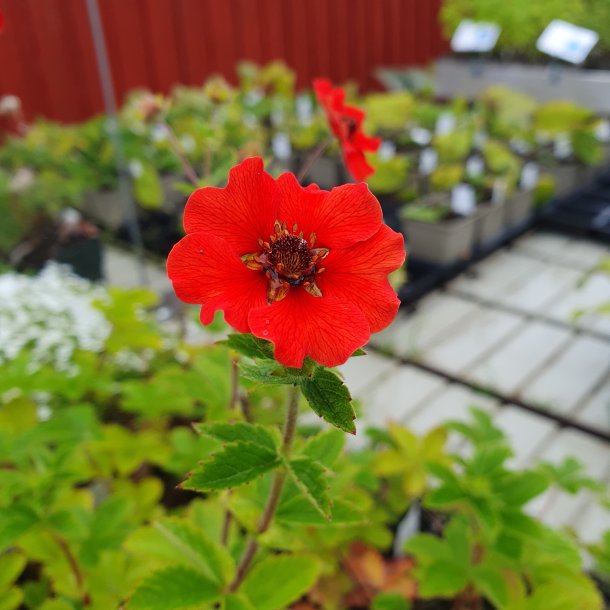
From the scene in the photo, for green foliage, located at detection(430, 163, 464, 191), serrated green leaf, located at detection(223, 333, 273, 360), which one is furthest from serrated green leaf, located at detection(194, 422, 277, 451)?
green foliage, located at detection(430, 163, 464, 191)

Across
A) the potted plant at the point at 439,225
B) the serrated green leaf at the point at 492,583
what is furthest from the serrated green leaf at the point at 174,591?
the potted plant at the point at 439,225

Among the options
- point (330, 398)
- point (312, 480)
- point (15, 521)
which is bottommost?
point (15, 521)

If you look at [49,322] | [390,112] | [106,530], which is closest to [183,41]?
[390,112]

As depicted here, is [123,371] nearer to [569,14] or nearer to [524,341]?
[524,341]

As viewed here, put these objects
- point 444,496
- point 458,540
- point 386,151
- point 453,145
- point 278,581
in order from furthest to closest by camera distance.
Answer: point 386,151 → point 453,145 → point 458,540 → point 444,496 → point 278,581

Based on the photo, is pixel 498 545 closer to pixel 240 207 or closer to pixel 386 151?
pixel 240 207

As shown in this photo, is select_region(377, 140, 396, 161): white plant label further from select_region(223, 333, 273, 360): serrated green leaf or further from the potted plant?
select_region(223, 333, 273, 360): serrated green leaf
